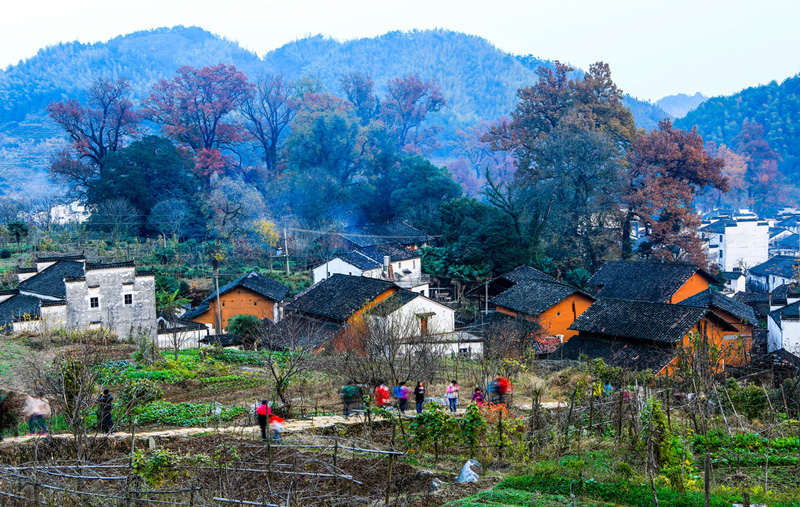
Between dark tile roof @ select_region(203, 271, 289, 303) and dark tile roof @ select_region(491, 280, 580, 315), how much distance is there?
11167 mm

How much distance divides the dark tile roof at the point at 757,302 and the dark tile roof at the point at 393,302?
61.1ft

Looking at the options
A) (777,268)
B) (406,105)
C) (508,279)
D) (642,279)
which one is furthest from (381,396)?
(406,105)

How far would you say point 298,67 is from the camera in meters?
126

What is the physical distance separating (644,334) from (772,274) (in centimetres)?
2987

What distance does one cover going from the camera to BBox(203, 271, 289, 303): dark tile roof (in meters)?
31.0

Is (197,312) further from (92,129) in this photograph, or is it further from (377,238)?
(92,129)

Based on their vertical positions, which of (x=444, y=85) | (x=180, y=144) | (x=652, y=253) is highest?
(x=444, y=85)

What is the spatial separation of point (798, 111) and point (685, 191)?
51.4m

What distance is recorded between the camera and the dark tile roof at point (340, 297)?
2528 centimetres

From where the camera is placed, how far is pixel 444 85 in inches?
4587

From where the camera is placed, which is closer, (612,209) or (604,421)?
(604,421)

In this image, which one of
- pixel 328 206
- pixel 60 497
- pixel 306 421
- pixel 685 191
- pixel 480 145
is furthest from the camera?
pixel 480 145

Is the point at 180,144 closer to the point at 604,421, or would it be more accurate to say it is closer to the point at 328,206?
the point at 328,206

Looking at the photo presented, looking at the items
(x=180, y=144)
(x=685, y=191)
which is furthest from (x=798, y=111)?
(x=180, y=144)
